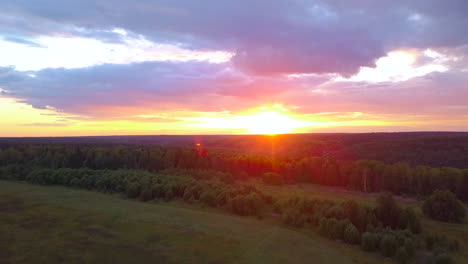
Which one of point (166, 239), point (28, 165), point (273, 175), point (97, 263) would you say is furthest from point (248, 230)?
point (28, 165)

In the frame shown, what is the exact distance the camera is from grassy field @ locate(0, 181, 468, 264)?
18031mm

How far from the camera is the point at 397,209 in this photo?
25141mm

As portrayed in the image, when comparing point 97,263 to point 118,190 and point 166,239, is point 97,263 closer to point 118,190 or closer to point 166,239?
point 166,239

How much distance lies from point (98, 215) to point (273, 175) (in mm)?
30141

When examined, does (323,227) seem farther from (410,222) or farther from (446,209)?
(446,209)

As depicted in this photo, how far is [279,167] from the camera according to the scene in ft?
190

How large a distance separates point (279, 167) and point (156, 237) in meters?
38.9

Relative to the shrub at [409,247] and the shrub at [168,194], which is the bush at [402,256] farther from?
the shrub at [168,194]

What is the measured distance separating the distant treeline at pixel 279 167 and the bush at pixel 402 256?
26177 millimetres

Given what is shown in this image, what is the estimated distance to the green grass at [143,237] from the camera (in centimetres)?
1798

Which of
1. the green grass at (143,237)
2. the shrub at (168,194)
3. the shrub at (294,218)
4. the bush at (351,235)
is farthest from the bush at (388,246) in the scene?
the shrub at (168,194)

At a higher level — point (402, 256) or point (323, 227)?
point (323, 227)

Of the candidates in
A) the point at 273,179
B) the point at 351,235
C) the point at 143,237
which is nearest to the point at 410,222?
the point at 351,235

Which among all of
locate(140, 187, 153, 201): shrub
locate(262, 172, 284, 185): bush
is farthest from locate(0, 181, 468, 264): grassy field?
locate(262, 172, 284, 185): bush
